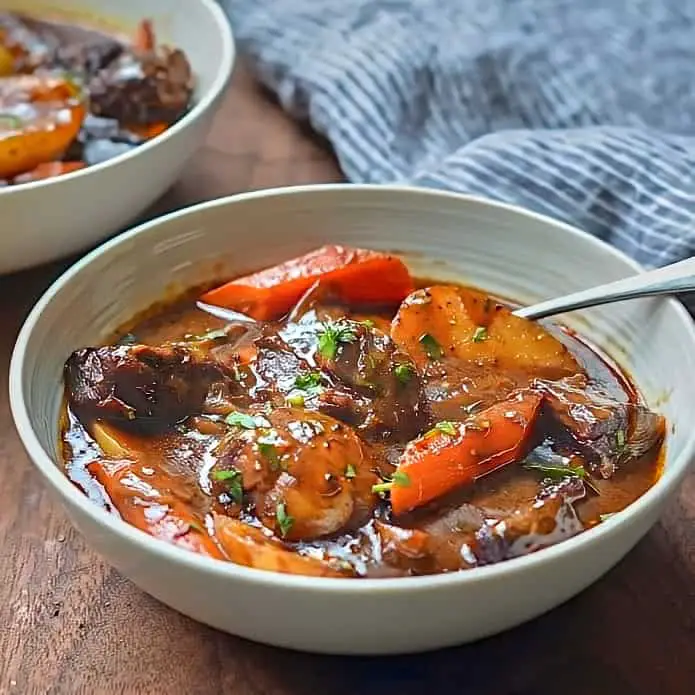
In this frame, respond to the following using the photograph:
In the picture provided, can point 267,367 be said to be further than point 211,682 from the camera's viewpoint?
Yes

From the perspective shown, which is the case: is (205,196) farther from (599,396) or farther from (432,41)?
(599,396)

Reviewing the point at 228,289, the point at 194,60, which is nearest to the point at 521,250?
the point at 228,289

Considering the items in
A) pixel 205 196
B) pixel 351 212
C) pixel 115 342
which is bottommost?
pixel 205 196

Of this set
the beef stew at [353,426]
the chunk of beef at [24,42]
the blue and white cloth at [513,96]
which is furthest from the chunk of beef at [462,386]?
the chunk of beef at [24,42]

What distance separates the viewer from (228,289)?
2.03 meters

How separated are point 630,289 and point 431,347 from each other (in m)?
0.32

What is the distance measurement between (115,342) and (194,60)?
1.12 metres

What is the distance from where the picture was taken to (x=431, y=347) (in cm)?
187

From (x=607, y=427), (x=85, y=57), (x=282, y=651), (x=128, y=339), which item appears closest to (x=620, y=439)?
(x=607, y=427)

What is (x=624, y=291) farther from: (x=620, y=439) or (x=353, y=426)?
(x=353, y=426)

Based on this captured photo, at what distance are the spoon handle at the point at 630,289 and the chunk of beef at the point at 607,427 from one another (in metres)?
0.18

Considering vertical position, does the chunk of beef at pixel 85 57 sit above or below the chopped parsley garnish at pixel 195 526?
below

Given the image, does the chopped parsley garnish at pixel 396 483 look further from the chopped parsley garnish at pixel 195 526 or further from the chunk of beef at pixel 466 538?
the chopped parsley garnish at pixel 195 526

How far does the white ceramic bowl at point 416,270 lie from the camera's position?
1.33 m
